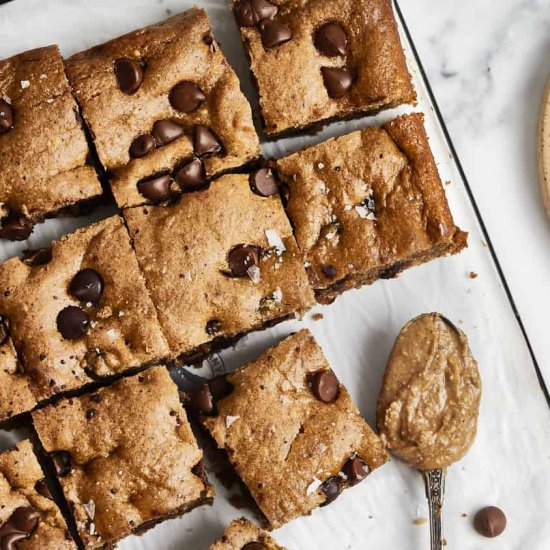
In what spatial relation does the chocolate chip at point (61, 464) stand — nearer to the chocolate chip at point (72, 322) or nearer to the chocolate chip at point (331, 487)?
the chocolate chip at point (72, 322)

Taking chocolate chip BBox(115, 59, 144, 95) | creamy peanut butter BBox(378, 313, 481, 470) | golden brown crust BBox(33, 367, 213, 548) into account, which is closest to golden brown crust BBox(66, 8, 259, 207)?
chocolate chip BBox(115, 59, 144, 95)

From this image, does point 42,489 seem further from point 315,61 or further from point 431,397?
point 315,61

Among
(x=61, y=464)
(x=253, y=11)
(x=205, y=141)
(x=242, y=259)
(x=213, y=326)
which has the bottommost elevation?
(x=61, y=464)

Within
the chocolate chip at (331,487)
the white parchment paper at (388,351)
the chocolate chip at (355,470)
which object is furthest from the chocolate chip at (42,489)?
the chocolate chip at (355,470)

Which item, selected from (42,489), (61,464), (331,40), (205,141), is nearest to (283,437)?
(61,464)

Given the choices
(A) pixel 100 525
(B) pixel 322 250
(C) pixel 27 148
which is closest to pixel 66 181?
(C) pixel 27 148

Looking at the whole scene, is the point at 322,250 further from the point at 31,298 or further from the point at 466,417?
the point at 31,298
